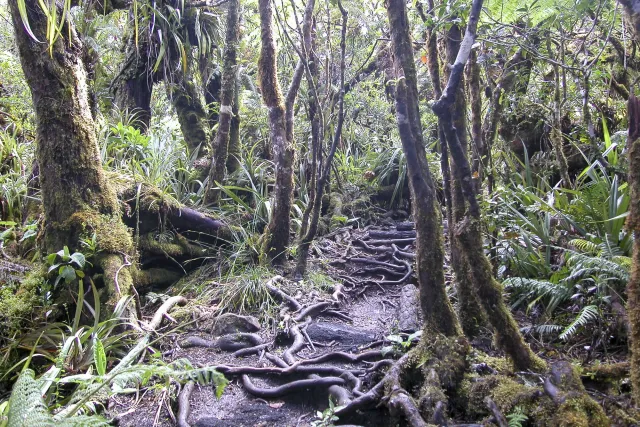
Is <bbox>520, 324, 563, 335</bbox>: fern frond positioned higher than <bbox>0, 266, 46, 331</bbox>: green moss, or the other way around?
<bbox>0, 266, 46, 331</bbox>: green moss

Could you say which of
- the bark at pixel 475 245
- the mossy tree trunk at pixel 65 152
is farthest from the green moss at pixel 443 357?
the mossy tree trunk at pixel 65 152

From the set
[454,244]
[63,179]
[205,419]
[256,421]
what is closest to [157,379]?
[205,419]

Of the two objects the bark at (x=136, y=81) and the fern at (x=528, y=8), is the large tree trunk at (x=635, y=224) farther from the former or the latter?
the bark at (x=136, y=81)

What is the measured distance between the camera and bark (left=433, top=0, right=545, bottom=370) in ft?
7.64

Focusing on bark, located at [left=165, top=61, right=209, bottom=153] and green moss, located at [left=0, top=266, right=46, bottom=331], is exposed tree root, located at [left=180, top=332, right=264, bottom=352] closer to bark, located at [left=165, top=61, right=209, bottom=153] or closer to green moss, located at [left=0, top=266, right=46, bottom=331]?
green moss, located at [left=0, top=266, right=46, bottom=331]

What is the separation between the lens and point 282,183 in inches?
202

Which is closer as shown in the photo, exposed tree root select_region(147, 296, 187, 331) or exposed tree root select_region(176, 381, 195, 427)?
exposed tree root select_region(176, 381, 195, 427)

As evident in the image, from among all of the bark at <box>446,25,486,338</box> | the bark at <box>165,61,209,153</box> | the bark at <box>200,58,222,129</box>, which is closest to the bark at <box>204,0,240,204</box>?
the bark at <box>165,61,209,153</box>

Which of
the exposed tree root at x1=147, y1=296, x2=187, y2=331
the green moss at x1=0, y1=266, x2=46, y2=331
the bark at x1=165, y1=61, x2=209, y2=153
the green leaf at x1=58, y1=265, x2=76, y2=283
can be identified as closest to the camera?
the green moss at x1=0, y1=266, x2=46, y2=331

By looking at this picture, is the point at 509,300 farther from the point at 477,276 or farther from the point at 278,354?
the point at 278,354

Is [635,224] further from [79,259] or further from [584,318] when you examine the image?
[79,259]

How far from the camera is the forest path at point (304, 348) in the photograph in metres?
2.96

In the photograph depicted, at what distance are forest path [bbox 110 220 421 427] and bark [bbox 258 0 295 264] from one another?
52 centimetres

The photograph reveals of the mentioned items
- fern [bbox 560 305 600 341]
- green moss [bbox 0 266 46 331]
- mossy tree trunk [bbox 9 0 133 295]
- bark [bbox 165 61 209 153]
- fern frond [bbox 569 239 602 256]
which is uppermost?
bark [bbox 165 61 209 153]
